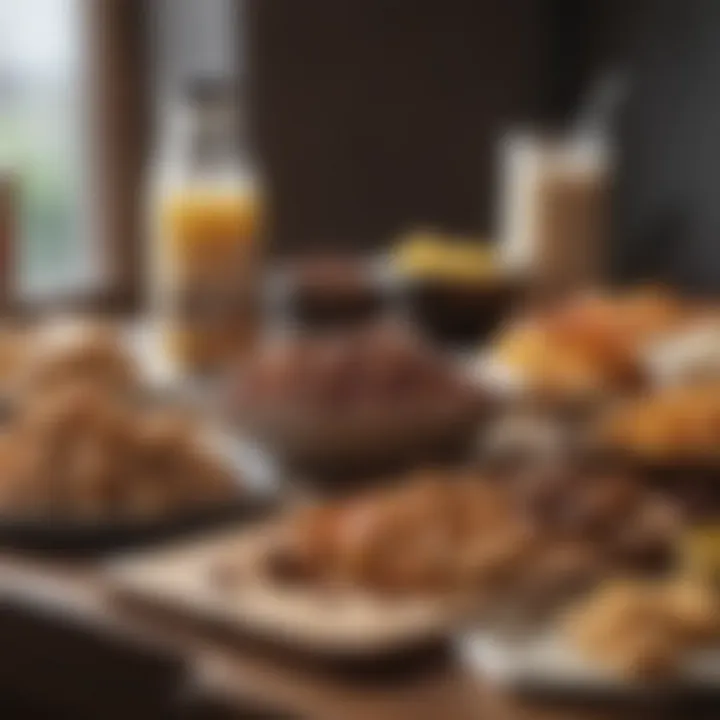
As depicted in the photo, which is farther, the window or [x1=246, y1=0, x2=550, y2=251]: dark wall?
[x1=246, y1=0, x2=550, y2=251]: dark wall

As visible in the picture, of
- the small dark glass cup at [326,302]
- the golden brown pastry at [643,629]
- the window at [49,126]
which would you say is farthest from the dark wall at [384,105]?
the golden brown pastry at [643,629]

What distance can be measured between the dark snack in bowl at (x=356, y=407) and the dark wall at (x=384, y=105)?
184 centimetres

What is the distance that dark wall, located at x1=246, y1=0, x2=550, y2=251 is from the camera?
3.29m

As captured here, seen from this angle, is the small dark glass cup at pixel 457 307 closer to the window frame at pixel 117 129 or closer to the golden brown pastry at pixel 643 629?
the golden brown pastry at pixel 643 629

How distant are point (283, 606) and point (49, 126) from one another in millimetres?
2216

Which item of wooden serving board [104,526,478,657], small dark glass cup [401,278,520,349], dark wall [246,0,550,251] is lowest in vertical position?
wooden serving board [104,526,478,657]

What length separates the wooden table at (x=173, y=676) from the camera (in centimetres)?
83

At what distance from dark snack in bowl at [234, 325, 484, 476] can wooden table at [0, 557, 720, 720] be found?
0.25m

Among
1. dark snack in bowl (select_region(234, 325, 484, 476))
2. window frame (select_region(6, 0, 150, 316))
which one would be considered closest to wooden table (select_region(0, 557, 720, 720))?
dark snack in bowl (select_region(234, 325, 484, 476))

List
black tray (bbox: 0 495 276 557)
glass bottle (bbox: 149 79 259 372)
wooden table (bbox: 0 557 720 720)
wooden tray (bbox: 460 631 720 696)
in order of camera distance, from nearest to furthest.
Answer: wooden table (bbox: 0 557 720 720)
wooden tray (bbox: 460 631 720 696)
black tray (bbox: 0 495 276 557)
glass bottle (bbox: 149 79 259 372)

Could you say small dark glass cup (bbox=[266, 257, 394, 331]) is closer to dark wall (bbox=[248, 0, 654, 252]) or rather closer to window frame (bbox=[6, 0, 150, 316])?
window frame (bbox=[6, 0, 150, 316])

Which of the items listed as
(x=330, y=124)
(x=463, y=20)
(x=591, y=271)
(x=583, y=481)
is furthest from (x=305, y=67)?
(x=583, y=481)

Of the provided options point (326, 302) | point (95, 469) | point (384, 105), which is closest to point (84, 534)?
point (95, 469)

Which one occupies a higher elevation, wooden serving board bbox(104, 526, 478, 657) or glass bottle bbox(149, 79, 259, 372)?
glass bottle bbox(149, 79, 259, 372)
